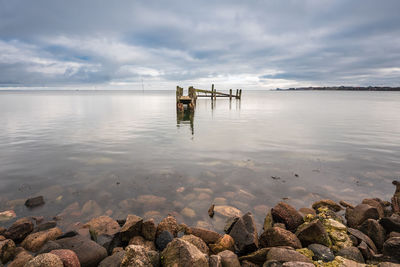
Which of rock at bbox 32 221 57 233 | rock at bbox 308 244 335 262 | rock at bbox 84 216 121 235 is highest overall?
rock at bbox 308 244 335 262

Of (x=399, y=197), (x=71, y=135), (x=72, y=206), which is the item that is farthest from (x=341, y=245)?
(x=71, y=135)

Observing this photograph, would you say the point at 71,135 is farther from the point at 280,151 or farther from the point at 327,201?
the point at 327,201

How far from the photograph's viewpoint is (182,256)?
3.10 m

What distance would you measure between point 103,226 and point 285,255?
3.85m

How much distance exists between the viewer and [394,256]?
3.51 m

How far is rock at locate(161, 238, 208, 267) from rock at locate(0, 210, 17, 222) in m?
4.70

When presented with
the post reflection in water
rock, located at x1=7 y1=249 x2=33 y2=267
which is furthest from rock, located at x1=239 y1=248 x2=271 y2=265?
the post reflection in water

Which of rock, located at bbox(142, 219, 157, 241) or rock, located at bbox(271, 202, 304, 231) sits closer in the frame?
rock, located at bbox(142, 219, 157, 241)

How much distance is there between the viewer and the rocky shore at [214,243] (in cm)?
323

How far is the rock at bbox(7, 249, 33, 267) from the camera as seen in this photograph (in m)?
3.55

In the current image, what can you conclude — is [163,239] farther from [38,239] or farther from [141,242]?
[38,239]

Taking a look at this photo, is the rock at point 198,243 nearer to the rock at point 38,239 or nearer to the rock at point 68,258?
the rock at point 68,258

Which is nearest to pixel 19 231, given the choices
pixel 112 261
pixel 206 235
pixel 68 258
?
pixel 68 258

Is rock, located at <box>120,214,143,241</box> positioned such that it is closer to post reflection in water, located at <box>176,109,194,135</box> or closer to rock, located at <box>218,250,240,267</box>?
rock, located at <box>218,250,240,267</box>
